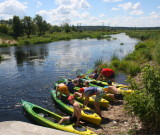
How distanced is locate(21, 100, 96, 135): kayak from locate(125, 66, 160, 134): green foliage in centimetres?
185

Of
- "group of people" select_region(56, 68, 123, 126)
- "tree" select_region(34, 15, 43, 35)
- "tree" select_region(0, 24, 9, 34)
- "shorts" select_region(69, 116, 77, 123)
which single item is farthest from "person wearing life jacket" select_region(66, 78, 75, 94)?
"tree" select_region(34, 15, 43, 35)

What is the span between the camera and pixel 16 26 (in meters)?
59.8

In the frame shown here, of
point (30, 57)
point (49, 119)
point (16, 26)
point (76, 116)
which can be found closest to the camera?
point (76, 116)

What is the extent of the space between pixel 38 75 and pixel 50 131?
1127 cm

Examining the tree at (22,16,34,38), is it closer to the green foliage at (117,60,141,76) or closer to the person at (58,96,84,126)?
the green foliage at (117,60,141,76)

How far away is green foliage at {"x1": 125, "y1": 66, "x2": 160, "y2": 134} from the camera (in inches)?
206

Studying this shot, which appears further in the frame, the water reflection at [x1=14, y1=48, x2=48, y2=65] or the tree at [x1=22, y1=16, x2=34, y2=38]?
the tree at [x1=22, y1=16, x2=34, y2=38]

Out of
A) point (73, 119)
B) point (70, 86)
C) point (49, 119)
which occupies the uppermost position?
point (70, 86)

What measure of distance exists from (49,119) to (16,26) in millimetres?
57398

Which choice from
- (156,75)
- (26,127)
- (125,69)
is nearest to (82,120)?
(26,127)

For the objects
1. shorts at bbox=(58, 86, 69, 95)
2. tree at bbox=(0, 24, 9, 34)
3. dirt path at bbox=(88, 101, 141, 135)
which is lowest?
dirt path at bbox=(88, 101, 141, 135)

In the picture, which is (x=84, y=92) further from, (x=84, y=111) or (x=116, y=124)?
(x=116, y=124)

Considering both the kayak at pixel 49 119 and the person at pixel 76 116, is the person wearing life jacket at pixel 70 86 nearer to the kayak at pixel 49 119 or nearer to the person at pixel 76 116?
the kayak at pixel 49 119

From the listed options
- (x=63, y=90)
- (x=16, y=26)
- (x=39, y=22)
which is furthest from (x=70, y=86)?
(x=39, y=22)
